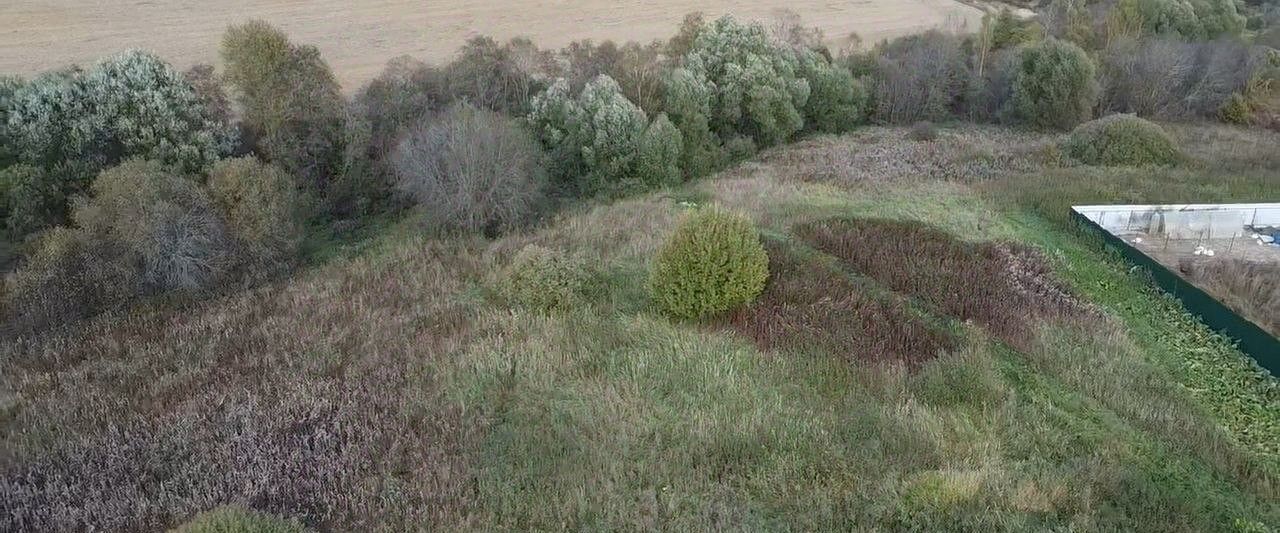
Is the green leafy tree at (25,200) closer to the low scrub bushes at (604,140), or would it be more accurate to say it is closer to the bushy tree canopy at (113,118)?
the bushy tree canopy at (113,118)

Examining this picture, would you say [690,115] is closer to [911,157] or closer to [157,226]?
[911,157]

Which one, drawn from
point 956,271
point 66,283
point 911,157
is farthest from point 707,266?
point 911,157

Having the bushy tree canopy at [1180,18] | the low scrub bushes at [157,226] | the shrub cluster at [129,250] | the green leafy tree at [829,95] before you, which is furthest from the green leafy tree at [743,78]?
the bushy tree canopy at [1180,18]

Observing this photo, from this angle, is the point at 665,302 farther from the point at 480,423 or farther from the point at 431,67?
the point at 431,67

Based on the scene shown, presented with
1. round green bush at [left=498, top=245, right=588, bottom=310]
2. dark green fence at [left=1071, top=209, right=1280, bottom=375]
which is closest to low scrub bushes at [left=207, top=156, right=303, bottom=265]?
round green bush at [left=498, top=245, right=588, bottom=310]

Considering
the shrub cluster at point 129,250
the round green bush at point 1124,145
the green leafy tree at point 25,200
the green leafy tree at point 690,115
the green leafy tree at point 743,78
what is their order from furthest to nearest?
1. the green leafy tree at point 743,78
2. the green leafy tree at point 690,115
3. the round green bush at point 1124,145
4. the green leafy tree at point 25,200
5. the shrub cluster at point 129,250

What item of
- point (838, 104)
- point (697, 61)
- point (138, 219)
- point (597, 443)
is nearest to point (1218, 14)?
point (838, 104)
